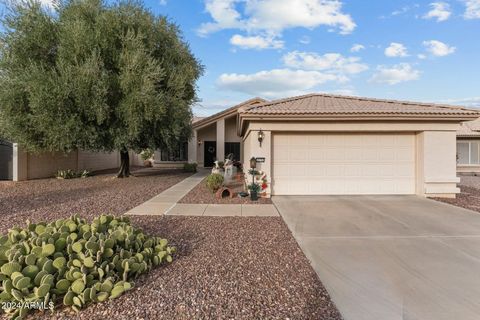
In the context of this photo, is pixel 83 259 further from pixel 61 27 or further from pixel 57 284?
pixel 61 27

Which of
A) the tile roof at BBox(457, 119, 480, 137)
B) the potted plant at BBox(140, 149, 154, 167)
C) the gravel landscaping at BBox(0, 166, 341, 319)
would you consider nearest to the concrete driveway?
the gravel landscaping at BBox(0, 166, 341, 319)

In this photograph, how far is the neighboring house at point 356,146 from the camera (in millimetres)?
8969

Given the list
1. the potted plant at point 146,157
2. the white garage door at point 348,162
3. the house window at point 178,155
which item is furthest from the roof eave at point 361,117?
the potted plant at point 146,157

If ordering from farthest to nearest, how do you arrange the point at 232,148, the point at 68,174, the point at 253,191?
1. the point at 232,148
2. the point at 68,174
3. the point at 253,191

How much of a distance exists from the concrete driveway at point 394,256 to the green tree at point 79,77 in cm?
705

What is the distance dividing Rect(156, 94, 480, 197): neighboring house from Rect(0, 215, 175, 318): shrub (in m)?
5.93

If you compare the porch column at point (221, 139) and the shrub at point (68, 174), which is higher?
the porch column at point (221, 139)

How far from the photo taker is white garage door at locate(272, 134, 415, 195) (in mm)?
9430

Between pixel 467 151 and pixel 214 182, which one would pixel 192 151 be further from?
pixel 467 151

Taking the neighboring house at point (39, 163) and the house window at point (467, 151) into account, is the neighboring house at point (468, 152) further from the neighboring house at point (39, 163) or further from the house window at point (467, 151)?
the neighboring house at point (39, 163)

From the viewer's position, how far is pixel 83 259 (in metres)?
3.06

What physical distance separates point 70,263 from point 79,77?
8847 millimetres

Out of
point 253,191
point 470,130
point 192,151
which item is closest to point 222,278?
point 253,191

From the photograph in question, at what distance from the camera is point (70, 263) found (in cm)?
303
